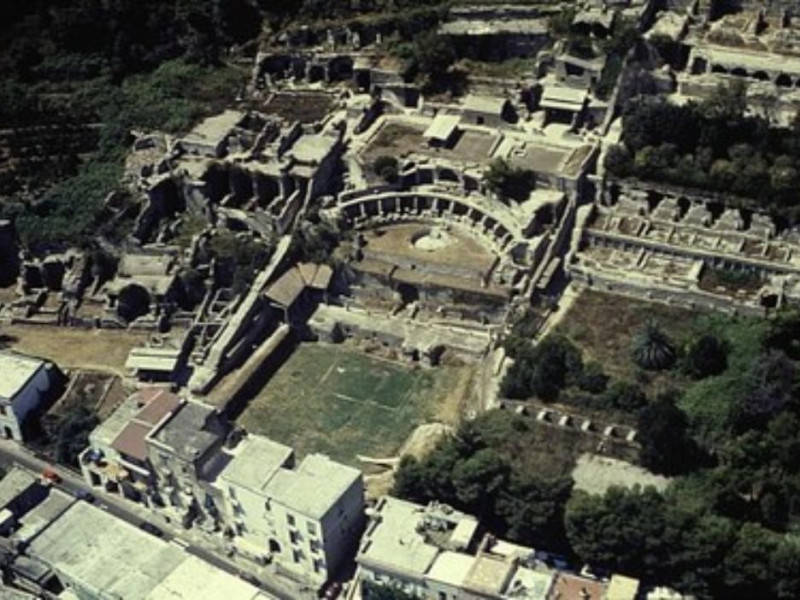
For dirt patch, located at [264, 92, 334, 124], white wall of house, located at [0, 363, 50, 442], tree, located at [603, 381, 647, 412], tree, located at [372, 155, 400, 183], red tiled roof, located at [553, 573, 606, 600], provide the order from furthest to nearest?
1. dirt patch, located at [264, 92, 334, 124]
2. tree, located at [372, 155, 400, 183]
3. white wall of house, located at [0, 363, 50, 442]
4. tree, located at [603, 381, 647, 412]
5. red tiled roof, located at [553, 573, 606, 600]

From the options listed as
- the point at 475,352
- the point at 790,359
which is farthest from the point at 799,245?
the point at 475,352

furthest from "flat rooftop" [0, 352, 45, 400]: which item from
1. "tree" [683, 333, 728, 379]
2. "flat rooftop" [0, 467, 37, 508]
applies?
"tree" [683, 333, 728, 379]

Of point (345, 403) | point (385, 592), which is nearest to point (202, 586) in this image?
point (385, 592)

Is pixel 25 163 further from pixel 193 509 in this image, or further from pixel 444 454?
pixel 444 454

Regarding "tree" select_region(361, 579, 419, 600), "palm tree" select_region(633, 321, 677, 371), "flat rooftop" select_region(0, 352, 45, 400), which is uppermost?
"palm tree" select_region(633, 321, 677, 371)

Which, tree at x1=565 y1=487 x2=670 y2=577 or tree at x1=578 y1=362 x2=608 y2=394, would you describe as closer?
tree at x1=565 y1=487 x2=670 y2=577

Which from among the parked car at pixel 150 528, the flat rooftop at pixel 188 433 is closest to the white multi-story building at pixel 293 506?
the flat rooftop at pixel 188 433

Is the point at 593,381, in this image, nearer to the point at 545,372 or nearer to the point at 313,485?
the point at 545,372

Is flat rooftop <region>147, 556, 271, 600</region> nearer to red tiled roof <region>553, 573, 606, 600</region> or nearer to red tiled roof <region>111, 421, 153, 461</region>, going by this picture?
red tiled roof <region>111, 421, 153, 461</region>
